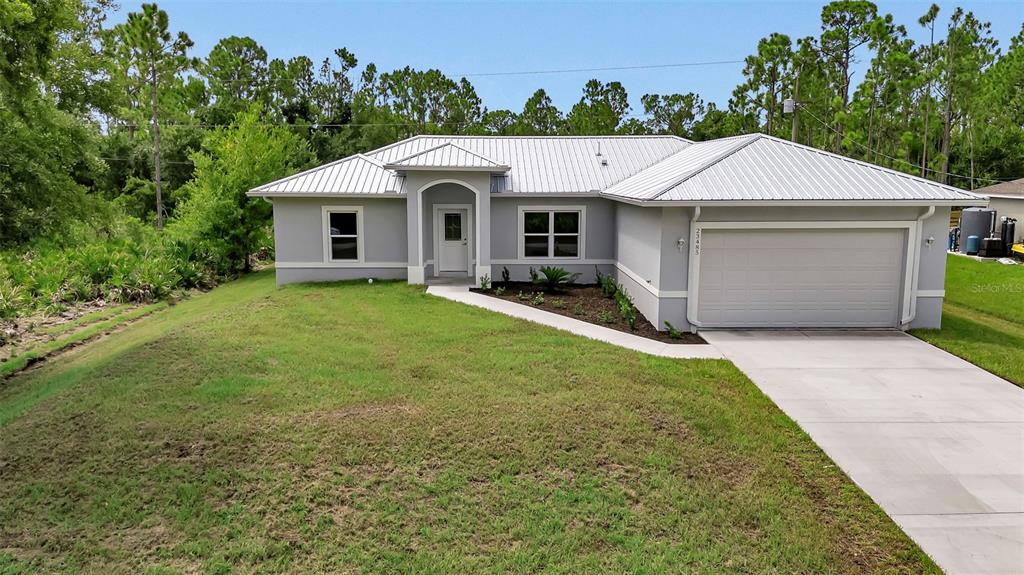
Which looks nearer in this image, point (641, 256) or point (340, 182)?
point (641, 256)

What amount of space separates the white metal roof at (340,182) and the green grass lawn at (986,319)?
12322mm

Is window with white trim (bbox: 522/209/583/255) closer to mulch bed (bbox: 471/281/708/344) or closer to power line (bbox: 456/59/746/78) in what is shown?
mulch bed (bbox: 471/281/708/344)

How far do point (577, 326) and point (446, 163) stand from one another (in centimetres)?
578

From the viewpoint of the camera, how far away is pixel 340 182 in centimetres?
1708

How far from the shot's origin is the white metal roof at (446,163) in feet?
50.9

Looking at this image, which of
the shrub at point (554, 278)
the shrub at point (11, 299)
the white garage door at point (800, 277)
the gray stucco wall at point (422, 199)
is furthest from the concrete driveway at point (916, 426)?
the shrub at point (11, 299)

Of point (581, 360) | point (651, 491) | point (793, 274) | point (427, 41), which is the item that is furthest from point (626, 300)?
point (427, 41)

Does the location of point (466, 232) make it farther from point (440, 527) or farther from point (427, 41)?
point (427, 41)

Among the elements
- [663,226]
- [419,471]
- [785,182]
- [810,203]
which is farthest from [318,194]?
[419,471]

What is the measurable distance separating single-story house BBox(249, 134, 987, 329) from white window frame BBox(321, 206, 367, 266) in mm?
37

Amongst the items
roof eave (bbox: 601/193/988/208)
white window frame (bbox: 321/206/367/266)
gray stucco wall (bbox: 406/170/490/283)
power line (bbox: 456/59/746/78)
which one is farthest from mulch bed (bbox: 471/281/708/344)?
power line (bbox: 456/59/746/78)

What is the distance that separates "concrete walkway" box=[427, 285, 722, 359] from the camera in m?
10.6

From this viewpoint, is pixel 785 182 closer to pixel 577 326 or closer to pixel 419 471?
pixel 577 326

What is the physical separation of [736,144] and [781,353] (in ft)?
19.7
